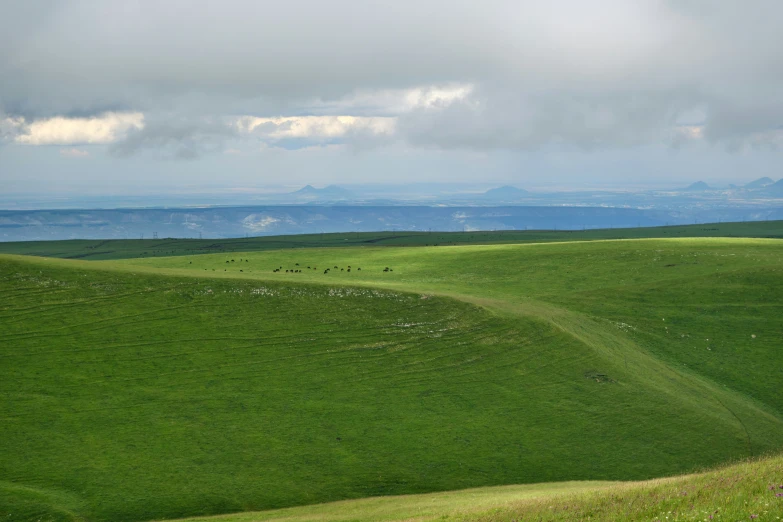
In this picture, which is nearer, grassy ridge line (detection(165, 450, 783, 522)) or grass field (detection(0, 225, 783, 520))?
grassy ridge line (detection(165, 450, 783, 522))

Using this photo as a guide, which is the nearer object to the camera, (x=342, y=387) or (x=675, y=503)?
(x=675, y=503)

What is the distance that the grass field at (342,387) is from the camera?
1844 inches

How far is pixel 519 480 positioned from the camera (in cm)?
4928

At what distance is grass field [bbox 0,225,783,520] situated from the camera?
46.8 m

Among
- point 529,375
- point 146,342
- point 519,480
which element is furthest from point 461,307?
point 146,342

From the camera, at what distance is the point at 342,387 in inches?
2328

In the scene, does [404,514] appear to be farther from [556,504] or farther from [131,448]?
[131,448]

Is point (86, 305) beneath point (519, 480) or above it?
above

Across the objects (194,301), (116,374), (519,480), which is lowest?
(519,480)

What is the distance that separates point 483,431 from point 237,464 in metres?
19.8

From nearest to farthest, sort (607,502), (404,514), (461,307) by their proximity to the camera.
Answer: (607,502) → (404,514) → (461,307)

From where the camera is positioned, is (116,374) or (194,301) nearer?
(116,374)

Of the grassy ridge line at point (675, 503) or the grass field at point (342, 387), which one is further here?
the grass field at point (342, 387)

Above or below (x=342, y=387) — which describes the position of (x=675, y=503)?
above
